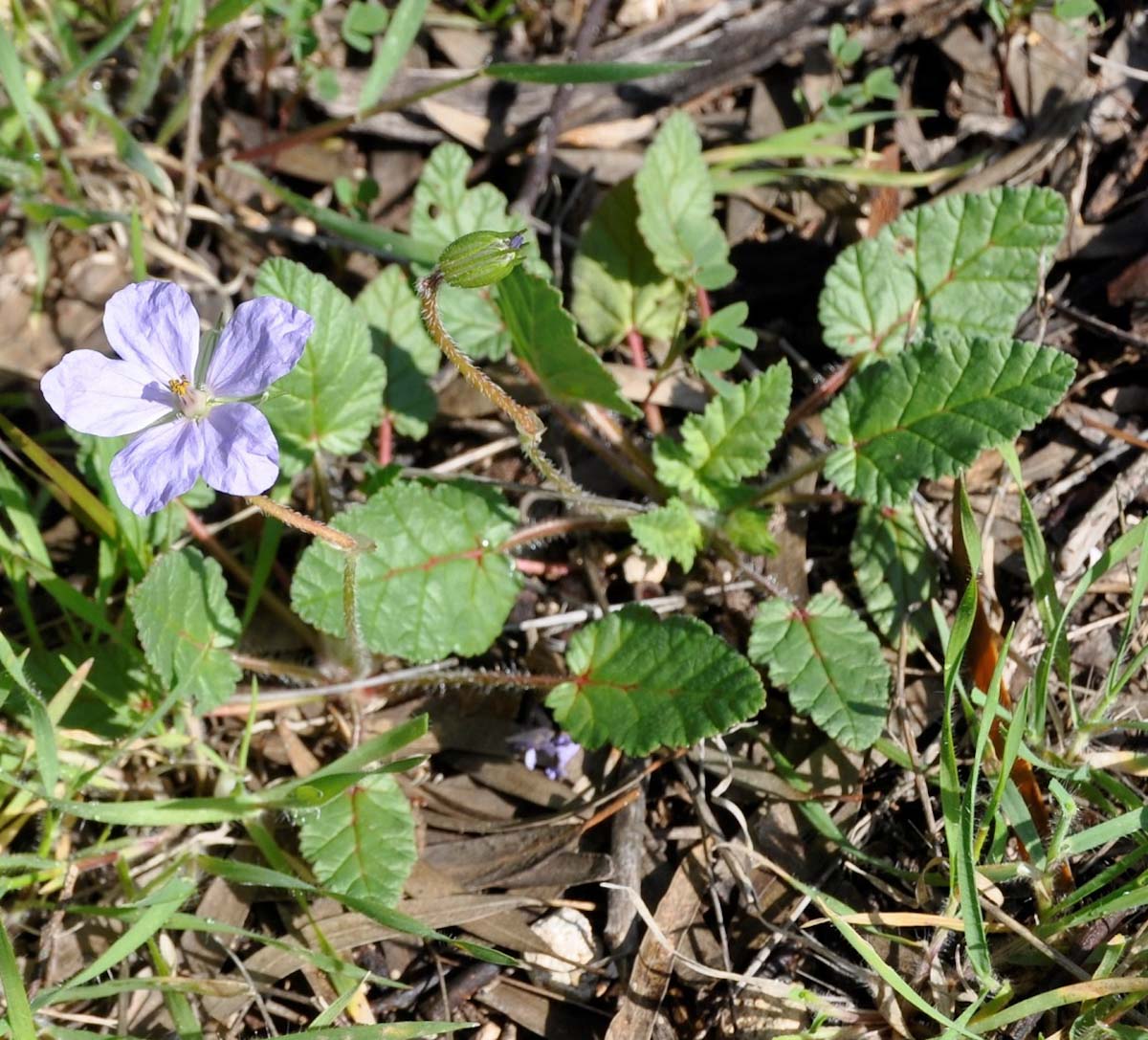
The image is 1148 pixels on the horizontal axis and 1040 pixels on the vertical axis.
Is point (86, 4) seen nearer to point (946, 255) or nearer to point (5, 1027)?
point (946, 255)

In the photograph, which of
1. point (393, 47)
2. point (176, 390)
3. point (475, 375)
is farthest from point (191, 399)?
point (393, 47)

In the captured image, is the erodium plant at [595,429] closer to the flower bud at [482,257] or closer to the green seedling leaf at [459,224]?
the green seedling leaf at [459,224]

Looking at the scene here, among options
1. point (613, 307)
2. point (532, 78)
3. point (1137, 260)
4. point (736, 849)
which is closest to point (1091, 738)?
point (736, 849)

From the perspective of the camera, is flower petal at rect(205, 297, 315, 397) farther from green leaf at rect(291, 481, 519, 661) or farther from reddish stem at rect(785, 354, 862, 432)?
reddish stem at rect(785, 354, 862, 432)

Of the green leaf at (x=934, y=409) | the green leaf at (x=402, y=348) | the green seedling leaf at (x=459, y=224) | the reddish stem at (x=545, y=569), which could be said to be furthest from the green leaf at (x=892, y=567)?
the green leaf at (x=402, y=348)

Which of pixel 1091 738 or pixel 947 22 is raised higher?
pixel 947 22

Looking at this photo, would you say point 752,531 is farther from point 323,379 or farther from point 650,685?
point 323,379
